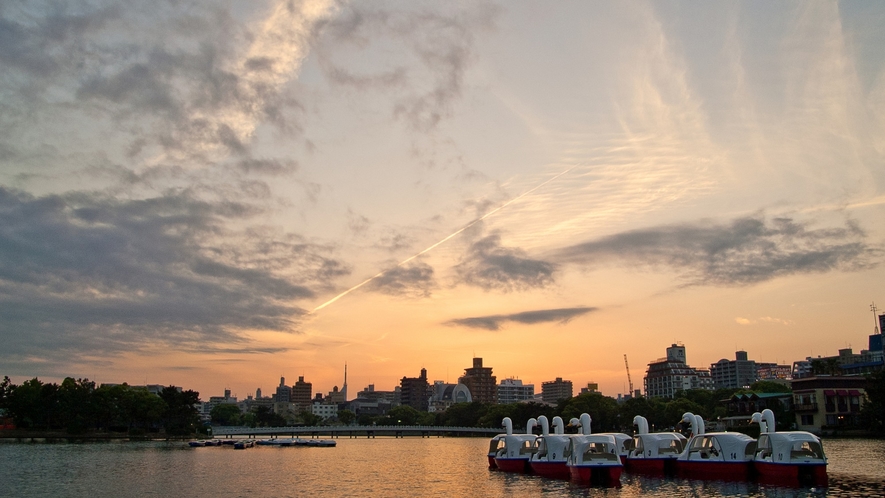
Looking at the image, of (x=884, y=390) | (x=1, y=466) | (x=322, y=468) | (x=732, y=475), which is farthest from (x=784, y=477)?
(x=1, y=466)

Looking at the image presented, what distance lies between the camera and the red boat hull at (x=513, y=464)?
9112cm

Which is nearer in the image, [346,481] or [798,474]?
A: [798,474]

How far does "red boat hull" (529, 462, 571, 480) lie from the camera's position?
266ft

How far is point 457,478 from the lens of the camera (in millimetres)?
90312

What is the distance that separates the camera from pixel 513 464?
92.7m

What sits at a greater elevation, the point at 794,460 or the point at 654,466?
the point at 794,460

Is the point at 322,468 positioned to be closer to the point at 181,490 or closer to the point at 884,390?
A: the point at 181,490

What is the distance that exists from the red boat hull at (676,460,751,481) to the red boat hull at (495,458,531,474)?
69.2 feet

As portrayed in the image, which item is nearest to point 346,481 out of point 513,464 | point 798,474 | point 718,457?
point 513,464

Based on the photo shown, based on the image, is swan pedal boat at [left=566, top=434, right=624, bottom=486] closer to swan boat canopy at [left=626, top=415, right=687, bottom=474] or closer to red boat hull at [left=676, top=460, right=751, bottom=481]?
red boat hull at [left=676, top=460, right=751, bottom=481]

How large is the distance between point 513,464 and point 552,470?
11.5 m

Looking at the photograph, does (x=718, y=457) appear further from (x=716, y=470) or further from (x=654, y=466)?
(x=654, y=466)

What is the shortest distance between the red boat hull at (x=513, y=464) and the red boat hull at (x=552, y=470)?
20.7 ft

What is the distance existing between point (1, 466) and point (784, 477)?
4404 inches
